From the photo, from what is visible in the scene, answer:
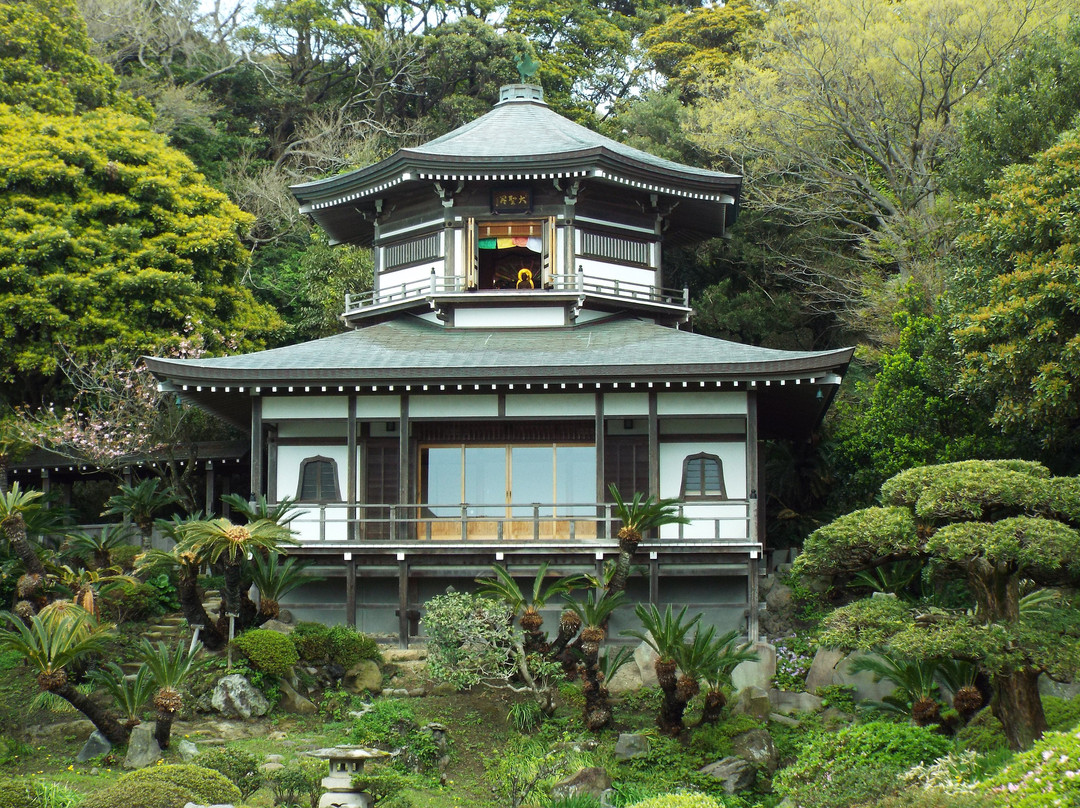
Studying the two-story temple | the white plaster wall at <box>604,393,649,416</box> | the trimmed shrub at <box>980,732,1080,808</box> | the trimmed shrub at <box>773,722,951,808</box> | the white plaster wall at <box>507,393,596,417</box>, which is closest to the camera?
the trimmed shrub at <box>980,732,1080,808</box>

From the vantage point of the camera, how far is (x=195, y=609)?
18.3 m

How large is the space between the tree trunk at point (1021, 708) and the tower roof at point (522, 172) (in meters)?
13.6

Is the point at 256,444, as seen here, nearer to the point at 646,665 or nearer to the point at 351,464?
the point at 351,464

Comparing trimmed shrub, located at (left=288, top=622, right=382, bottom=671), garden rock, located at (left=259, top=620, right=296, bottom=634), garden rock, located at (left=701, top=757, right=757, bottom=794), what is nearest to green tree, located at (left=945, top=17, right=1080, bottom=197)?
garden rock, located at (left=701, top=757, right=757, bottom=794)

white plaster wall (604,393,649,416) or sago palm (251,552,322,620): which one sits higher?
white plaster wall (604,393,649,416)

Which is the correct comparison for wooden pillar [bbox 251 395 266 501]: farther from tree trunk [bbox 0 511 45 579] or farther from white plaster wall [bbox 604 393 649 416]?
white plaster wall [bbox 604 393 649 416]

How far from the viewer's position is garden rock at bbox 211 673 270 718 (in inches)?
688

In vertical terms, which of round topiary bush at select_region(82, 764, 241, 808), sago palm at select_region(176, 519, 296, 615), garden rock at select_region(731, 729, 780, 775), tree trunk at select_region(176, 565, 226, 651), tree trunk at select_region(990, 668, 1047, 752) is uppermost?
sago palm at select_region(176, 519, 296, 615)

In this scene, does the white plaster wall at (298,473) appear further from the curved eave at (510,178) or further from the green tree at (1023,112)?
the green tree at (1023,112)

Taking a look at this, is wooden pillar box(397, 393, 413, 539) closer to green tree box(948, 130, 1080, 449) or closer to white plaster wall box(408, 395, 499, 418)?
white plaster wall box(408, 395, 499, 418)

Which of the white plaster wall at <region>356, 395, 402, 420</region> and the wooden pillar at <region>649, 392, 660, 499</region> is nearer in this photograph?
the wooden pillar at <region>649, 392, 660, 499</region>

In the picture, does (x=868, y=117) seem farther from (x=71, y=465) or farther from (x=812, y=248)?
(x=71, y=465)

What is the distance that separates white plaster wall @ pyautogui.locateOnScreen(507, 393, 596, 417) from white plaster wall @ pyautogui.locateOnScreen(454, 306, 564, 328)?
3.14 meters

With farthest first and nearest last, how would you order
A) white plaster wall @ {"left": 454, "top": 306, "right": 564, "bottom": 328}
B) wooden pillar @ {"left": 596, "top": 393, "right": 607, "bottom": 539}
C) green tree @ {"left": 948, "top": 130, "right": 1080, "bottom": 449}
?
white plaster wall @ {"left": 454, "top": 306, "right": 564, "bottom": 328} → wooden pillar @ {"left": 596, "top": 393, "right": 607, "bottom": 539} → green tree @ {"left": 948, "top": 130, "right": 1080, "bottom": 449}
